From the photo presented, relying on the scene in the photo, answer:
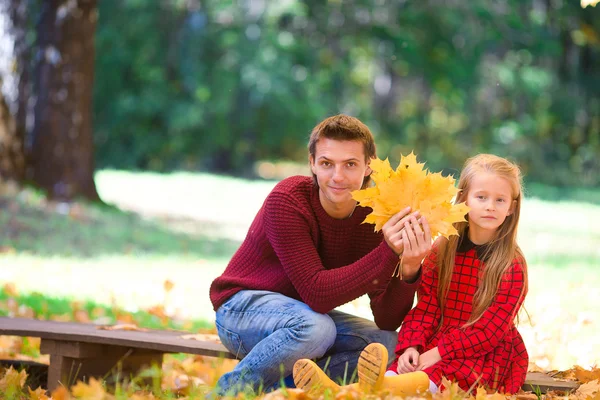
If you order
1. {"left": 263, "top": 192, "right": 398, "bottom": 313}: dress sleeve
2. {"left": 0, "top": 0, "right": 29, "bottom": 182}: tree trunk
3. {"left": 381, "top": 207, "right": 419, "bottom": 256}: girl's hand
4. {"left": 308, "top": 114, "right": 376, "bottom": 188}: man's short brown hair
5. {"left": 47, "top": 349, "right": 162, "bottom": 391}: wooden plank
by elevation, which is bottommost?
{"left": 47, "top": 349, "right": 162, "bottom": 391}: wooden plank

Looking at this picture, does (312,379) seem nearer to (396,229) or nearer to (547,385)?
(396,229)

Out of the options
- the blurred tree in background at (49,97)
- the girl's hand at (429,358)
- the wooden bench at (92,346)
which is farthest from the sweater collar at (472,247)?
the blurred tree in background at (49,97)

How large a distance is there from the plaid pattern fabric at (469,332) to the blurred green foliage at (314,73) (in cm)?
1752

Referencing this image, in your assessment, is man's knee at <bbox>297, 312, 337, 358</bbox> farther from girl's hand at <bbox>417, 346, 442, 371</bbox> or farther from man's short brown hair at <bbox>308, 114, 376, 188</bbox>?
man's short brown hair at <bbox>308, 114, 376, 188</bbox>

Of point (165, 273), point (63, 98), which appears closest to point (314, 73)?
point (63, 98)

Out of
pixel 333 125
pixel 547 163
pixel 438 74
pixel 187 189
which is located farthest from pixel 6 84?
pixel 547 163

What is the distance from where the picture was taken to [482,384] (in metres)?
3.38

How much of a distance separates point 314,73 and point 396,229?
20207mm

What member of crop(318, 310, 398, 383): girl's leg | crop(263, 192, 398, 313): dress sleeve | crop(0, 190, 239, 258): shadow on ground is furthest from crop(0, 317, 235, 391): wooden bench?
crop(0, 190, 239, 258): shadow on ground

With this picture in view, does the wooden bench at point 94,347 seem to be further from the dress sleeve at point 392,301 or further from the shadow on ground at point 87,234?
the shadow on ground at point 87,234

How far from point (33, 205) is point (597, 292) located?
6.42m

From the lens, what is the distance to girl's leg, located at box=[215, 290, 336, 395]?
11.2 ft

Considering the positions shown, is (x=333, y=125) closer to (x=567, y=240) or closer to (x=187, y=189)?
(x=567, y=240)

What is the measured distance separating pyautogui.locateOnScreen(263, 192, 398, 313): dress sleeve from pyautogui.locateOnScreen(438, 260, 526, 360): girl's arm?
0.40 m
